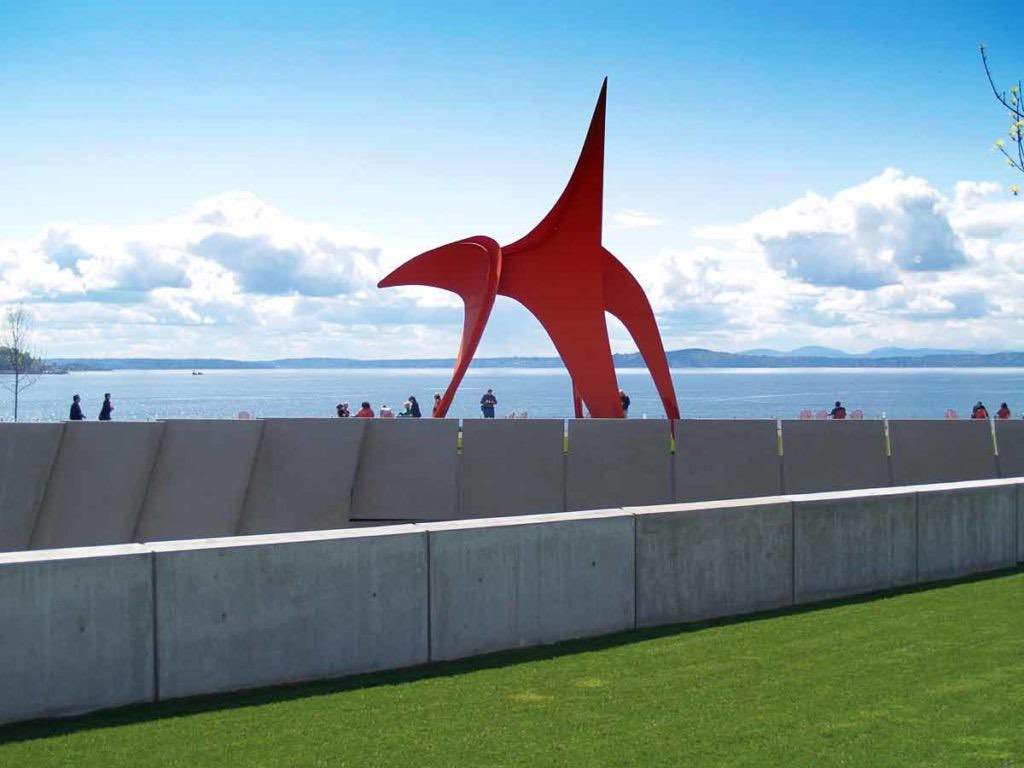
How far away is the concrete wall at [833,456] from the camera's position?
56.2ft

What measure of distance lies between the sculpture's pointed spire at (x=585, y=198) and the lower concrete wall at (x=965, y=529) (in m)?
16.2

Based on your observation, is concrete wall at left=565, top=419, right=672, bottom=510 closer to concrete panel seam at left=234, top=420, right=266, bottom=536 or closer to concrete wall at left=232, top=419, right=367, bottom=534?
concrete wall at left=232, top=419, right=367, bottom=534

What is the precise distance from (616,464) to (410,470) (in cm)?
315

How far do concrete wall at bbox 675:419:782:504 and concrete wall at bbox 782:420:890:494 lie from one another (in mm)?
278

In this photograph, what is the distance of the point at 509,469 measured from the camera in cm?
1620

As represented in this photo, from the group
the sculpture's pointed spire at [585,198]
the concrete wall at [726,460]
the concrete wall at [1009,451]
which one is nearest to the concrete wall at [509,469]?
the concrete wall at [726,460]

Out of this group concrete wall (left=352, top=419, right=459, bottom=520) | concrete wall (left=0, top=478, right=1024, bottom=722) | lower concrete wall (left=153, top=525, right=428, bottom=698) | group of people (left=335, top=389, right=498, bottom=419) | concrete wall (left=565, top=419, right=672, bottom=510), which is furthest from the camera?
group of people (left=335, top=389, right=498, bottom=419)

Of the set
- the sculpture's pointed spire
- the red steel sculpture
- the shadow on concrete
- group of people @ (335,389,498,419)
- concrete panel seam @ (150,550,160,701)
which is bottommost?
the shadow on concrete

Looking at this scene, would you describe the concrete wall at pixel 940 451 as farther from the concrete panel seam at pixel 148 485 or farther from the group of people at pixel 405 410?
the concrete panel seam at pixel 148 485

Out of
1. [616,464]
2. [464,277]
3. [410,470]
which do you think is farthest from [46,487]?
[464,277]

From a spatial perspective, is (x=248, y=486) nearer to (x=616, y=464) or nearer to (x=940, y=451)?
(x=616, y=464)

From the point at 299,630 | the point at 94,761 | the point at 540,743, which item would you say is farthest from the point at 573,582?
the point at 94,761

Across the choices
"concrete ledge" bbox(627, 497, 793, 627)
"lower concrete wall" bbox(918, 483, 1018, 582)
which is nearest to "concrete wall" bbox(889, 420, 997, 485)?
"lower concrete wall" bbox(918, 483, 1018, 582)

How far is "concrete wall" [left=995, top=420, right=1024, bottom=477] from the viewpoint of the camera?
58.3ft
